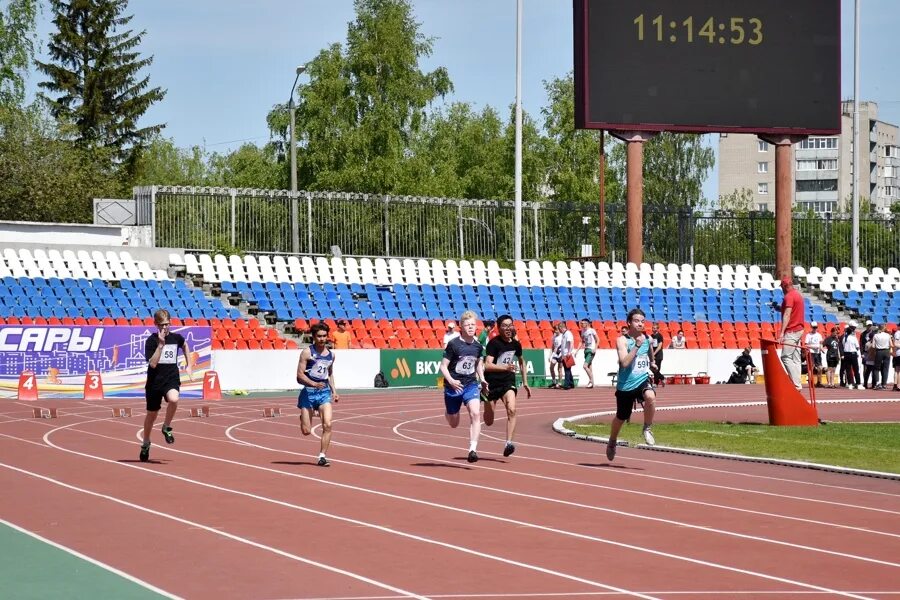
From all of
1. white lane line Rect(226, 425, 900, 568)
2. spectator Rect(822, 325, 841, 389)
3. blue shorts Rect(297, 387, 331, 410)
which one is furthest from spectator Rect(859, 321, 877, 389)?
blue shorts Rect(297, 387, 331, 410)

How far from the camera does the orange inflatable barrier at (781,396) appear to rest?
949 inches

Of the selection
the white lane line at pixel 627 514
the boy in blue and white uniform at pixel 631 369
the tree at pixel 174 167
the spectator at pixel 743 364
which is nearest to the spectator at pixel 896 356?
the spectator at pixel 743 364

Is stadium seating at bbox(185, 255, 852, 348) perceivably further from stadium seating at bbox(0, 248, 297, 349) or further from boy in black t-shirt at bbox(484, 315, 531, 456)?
boy in black t-shirt at bbox(484, 315, 531, 456)

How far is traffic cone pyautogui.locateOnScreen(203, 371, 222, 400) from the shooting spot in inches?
1307

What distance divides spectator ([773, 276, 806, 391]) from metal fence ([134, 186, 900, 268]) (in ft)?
86.0

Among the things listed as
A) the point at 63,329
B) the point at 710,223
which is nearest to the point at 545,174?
the point at 710,223

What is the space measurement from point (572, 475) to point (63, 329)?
18153 millimetres

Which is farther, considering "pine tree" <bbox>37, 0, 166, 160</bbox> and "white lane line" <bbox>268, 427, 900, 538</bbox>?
"pine tree" <bbox>37, 0, 166, 160</bbox>

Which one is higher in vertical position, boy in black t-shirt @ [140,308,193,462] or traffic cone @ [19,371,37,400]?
boy in black t-shirt @ [140,308,193,462]

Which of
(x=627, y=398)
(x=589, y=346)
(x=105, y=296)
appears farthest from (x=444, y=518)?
(x=105, y=296)

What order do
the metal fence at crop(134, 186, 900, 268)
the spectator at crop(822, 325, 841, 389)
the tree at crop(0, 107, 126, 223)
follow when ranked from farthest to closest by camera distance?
the tree at crop(0, 107, 126, 223) → the metal fence at crop(134, 186, 900, 268) → the spectator at crop(822, 325, 841, 389)

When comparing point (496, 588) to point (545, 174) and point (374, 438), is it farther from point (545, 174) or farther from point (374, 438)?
point (545, 174)

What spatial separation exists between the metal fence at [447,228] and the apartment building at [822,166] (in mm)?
93016

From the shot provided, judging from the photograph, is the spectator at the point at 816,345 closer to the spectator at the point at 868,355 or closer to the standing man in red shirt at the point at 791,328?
the spectator at the point at 868,355
